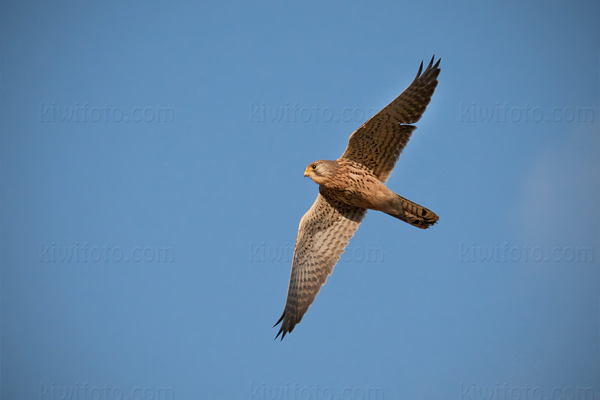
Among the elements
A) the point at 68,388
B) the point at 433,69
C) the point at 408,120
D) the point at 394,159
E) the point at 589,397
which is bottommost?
the point at 68,388

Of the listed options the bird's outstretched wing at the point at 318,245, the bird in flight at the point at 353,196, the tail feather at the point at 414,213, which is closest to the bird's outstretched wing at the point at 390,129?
the bird in flight at the point at 353,196

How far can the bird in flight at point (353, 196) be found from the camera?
330 inches

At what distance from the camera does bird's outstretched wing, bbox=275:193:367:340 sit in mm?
9438

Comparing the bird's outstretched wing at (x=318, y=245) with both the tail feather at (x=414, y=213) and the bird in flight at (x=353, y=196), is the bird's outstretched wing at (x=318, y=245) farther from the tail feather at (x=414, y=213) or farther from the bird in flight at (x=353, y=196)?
the tail feather at (x=414, y=213)

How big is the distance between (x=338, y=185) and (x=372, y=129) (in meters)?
1.06

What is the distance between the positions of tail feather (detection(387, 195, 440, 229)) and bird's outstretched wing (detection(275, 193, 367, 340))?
115 centimetres

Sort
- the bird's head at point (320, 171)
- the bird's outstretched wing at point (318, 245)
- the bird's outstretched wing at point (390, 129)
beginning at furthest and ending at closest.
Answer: the bird's outstretched wing at point (318, 245), the bird's head at point (320, 171), the bird's outstretched wing at point (390, 129)

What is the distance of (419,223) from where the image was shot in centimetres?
859

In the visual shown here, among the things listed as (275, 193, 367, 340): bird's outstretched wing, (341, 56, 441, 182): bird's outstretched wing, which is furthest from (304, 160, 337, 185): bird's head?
(275, 193, 367, 340): bird's outstretched wing

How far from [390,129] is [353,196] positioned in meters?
1.27

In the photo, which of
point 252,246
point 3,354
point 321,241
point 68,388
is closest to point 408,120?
point 321,241

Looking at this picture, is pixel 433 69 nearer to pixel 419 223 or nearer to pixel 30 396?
pixel 419 223

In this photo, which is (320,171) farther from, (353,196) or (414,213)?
(414,213)

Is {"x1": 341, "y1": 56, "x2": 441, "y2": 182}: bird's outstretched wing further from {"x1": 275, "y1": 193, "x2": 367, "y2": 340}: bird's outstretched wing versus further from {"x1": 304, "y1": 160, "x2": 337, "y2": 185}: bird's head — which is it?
{"x1": 275, "y1": 193, "x2": 367, "y2": 340}: bird's outstretched wing
